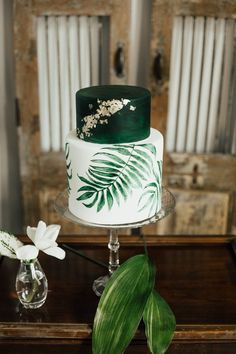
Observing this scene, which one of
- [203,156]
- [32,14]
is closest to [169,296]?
[203,156]

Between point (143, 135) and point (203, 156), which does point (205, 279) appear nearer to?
point (143, 135)

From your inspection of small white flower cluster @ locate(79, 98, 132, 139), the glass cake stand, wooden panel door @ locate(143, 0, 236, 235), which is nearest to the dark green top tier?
small white flower cluster @ locate(79, 98, 132, 139)

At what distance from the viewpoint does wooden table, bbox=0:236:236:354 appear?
91 centimetres

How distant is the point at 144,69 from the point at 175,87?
112mm

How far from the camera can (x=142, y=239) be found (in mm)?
1201

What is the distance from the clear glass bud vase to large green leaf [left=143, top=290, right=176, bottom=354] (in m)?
0.21

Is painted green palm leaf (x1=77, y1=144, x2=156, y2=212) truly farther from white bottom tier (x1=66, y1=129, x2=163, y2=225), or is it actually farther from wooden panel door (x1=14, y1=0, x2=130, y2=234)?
wooden panel door (x1=14, y1=0, x2=130, y2=234)

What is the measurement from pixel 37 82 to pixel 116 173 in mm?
683

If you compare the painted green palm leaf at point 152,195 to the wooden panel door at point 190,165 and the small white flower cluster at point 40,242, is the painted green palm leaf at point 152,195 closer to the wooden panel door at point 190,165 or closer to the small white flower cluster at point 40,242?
the small white flower cluster at point 40,242

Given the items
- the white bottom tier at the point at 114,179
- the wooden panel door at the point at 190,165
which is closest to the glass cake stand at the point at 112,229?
the white bottom tier at the point at 114,179

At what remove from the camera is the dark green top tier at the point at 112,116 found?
2.85 feet

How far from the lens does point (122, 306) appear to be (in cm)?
89

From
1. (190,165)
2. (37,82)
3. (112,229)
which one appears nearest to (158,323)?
(112,229)

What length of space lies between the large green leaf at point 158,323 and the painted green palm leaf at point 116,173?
19cm
